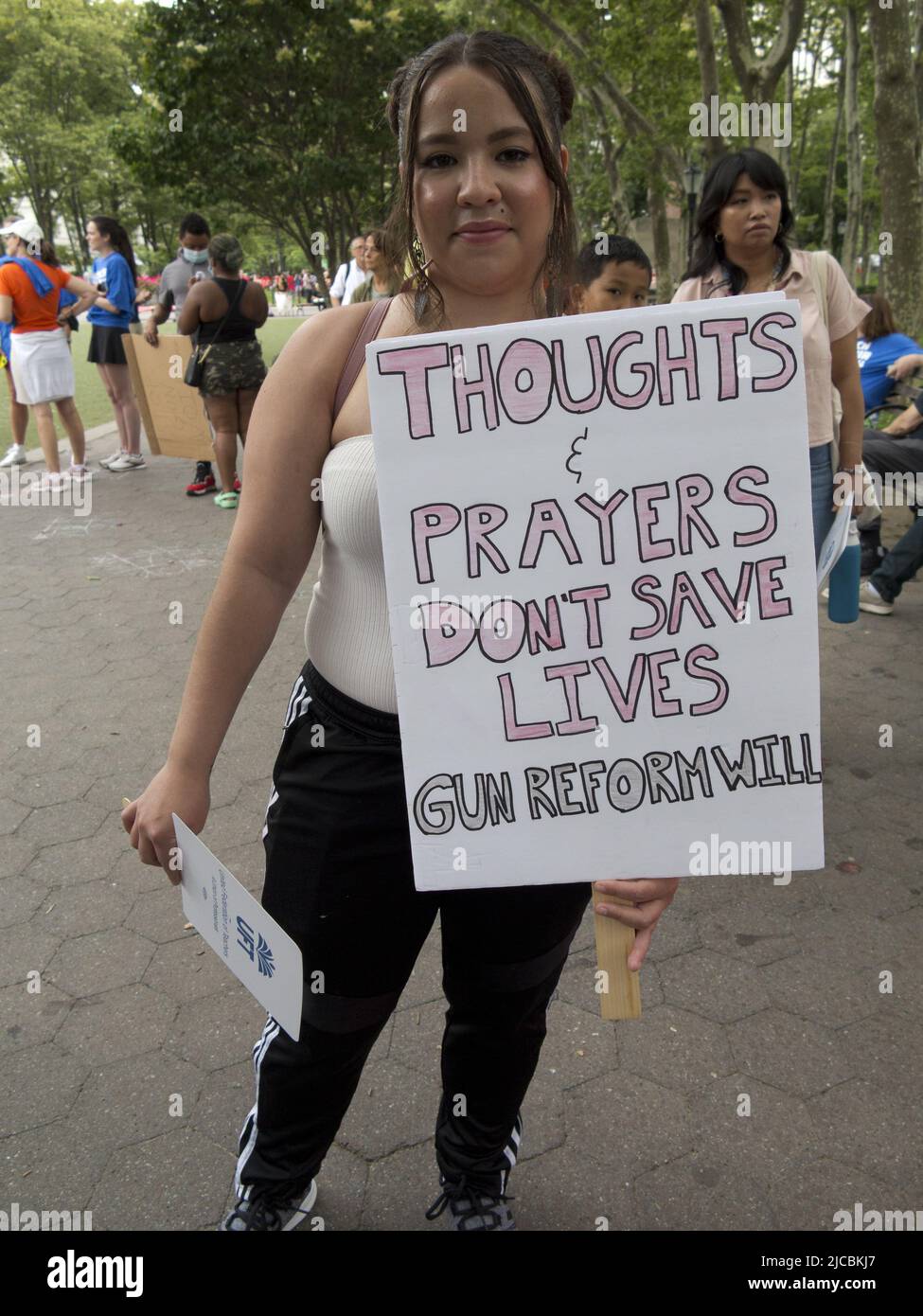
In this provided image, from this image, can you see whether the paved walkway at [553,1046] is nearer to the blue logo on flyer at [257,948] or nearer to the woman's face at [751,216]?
the blue logo on flyer at [257,948]

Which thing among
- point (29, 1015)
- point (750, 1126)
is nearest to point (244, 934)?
point (750, 1126)

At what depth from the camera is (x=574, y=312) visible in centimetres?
150

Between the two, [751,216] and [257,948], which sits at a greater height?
[751,216]

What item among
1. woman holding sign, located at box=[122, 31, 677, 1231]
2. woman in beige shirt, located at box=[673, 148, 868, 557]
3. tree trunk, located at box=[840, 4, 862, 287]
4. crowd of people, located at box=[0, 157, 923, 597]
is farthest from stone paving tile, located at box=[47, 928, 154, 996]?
tree trunk, located at box=[840, 4, 862, 287]

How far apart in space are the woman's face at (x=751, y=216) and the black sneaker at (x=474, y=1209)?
2569 mm

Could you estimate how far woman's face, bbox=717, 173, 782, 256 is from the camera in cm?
290

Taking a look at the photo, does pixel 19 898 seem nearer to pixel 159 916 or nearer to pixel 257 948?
pixel 159 916

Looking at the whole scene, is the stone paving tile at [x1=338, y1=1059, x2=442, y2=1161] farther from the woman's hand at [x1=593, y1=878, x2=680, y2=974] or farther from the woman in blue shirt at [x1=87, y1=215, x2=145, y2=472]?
the woman in blue shirt at [x1=87, y1=215, x2=145, y2=472]

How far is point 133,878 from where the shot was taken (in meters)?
3.01

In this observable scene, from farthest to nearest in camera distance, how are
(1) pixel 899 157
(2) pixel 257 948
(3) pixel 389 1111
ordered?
(1) pixel 899 157, (3) pixel 389 1111, (2) pixel 257 948

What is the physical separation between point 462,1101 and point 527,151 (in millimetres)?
1489

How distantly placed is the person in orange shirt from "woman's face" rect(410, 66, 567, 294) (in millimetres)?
7051

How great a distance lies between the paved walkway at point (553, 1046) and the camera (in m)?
1.96

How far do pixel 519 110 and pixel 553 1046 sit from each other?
6.37 feet
